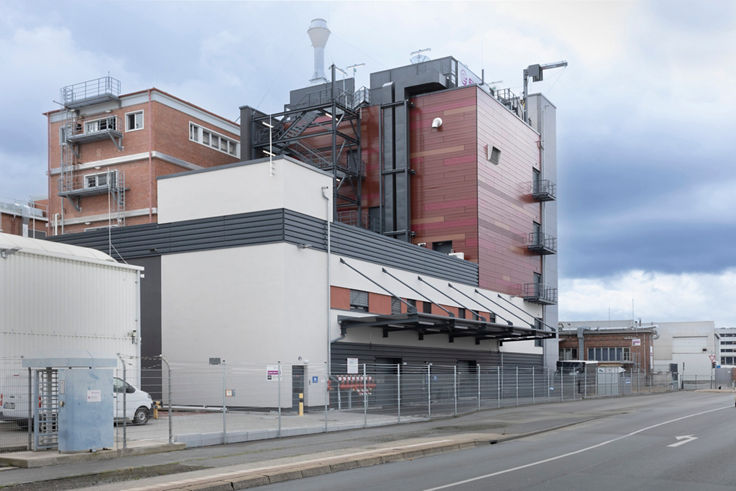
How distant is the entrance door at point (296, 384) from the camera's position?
29.9 metres

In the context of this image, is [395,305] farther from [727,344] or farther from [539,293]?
[727,344]

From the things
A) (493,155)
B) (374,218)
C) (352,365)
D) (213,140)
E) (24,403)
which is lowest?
(352,365)

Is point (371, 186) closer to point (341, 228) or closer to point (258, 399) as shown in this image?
point (341, 228)

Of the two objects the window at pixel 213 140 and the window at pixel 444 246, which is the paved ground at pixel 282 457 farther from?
the window at pixel 213 140

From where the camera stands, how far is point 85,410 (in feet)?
54.0

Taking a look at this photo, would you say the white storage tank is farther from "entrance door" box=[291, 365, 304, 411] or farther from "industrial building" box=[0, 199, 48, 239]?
"industrial building" box=[0, 199, 48, 239]

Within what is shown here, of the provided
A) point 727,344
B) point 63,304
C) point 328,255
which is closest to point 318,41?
point 328,255

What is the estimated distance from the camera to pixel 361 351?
3444 cm

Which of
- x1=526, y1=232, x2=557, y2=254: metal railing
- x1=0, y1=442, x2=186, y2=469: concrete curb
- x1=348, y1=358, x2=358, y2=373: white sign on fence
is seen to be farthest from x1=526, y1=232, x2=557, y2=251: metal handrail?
x1=0, y1=442, x2=186, y2=469: concrete curb

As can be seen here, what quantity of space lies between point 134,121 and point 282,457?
32206 mm

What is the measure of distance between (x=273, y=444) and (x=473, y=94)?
101 feet

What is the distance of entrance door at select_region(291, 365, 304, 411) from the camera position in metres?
29.9

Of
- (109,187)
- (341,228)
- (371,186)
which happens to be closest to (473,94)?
(371,186)

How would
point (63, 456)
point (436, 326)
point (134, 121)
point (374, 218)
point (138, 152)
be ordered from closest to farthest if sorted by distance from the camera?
point (63, 456), point (436, 326), point (138, 152), point (134, 121), point (374, 218)
